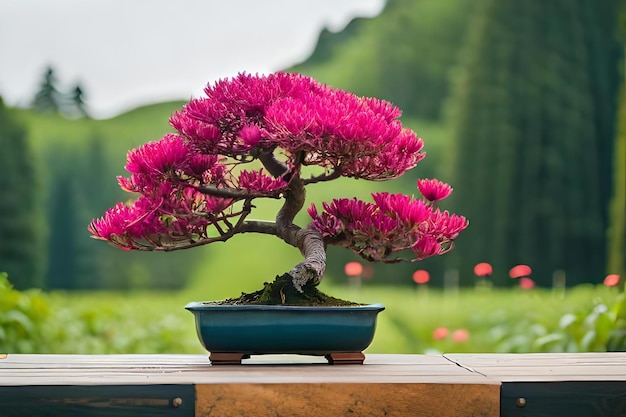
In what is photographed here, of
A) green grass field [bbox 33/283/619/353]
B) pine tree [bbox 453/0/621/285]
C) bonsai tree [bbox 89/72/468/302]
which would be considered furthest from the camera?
pine tree [bbox 453/0/621/285]

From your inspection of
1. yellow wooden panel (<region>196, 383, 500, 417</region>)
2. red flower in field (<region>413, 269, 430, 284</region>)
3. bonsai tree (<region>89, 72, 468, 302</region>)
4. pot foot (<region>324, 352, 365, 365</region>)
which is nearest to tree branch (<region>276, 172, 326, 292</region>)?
bonsai tree (<region>89, 72, 468, 302</region>)

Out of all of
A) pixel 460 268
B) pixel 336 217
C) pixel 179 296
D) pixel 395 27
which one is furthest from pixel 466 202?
pixel 336 217

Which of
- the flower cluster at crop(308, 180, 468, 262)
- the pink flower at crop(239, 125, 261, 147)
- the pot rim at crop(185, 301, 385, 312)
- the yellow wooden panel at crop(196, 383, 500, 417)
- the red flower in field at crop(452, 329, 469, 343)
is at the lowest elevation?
the red flower in field at crop(452, 329, 469, 343)

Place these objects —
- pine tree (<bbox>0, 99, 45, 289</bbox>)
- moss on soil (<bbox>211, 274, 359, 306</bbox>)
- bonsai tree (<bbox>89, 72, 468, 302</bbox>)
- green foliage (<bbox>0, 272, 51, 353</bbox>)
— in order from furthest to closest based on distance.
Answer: pine tree (<bbox>0, 99, 45, 289</bbox>)
green foliage (<bbox>0, 272, 51, 353</bbox>)
moss on soil (<bbox>211, 274, 359, 306</bbox>)
bonsai tree (<bbox>89, 72, 468, 302</bbox>)

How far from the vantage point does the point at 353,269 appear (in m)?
4.17

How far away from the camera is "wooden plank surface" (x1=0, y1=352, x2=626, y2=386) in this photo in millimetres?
1563

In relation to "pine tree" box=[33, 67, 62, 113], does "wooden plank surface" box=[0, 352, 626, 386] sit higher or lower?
lower

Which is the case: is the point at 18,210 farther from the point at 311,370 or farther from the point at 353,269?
the point at 311,370

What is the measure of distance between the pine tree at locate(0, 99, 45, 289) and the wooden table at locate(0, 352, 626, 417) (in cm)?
255

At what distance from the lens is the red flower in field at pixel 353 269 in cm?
416

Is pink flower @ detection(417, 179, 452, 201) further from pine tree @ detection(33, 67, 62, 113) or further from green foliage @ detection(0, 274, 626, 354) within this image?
pine tree @ detection(33, 67, 62, 113)

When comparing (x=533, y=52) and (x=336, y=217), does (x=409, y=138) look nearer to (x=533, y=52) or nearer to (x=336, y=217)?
(x=336, y=217)

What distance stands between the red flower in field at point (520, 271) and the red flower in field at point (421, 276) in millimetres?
432

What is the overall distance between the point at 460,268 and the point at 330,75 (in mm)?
1211
